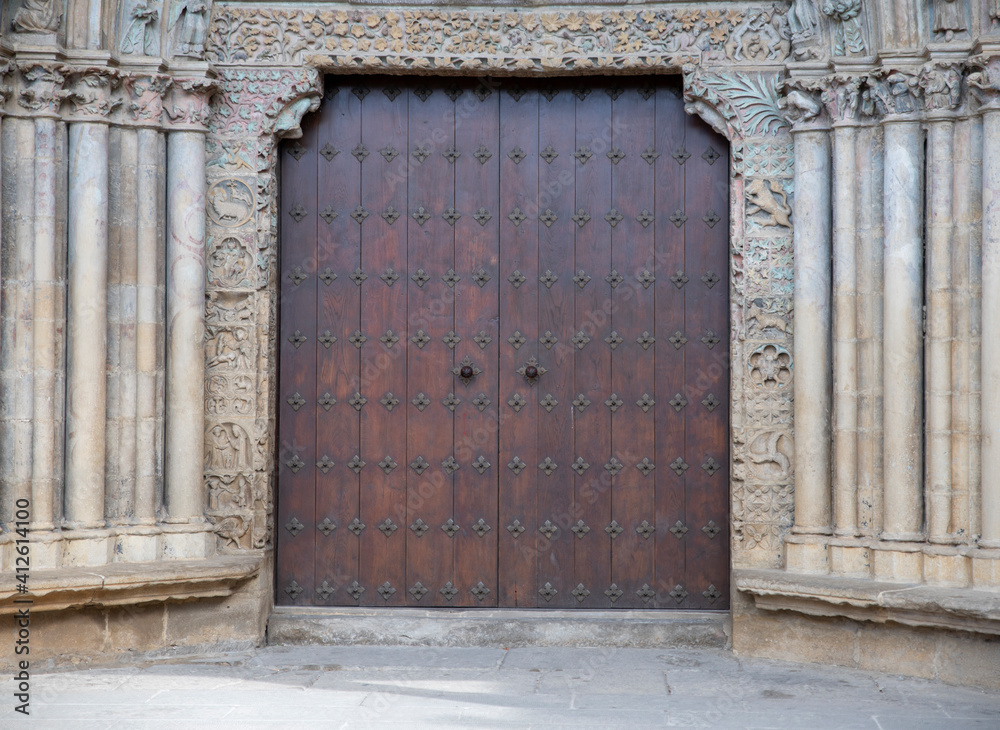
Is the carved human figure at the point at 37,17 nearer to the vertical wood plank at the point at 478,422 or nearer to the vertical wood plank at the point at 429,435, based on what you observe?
the vertical wood plank at the point at 429,435

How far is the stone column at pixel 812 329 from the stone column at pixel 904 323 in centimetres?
28

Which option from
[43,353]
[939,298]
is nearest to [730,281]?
[939,298]

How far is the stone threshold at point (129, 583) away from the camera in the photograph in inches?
175

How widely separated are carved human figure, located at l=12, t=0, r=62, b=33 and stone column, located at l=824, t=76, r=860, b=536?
3.35 meters

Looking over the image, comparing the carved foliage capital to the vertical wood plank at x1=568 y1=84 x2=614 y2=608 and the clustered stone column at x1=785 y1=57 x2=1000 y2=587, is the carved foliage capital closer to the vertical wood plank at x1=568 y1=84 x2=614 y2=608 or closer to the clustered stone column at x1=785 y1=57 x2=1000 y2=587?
the clustered stone column at x1=785 y1=57 x2=1000 y2=587

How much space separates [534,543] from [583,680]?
89 cm

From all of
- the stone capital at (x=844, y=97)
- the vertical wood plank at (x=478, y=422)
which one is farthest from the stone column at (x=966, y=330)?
the vertical wood plank at (x=478, y=422)

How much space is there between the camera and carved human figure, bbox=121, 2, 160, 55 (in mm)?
4809

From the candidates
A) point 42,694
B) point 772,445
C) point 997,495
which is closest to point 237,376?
point 42,694

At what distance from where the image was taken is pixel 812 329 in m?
4.83

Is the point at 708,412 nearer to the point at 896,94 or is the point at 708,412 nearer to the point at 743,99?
the point at 743,99

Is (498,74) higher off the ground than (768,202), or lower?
higher

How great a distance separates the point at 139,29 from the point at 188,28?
0.71 ft

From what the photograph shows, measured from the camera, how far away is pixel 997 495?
439 cm
